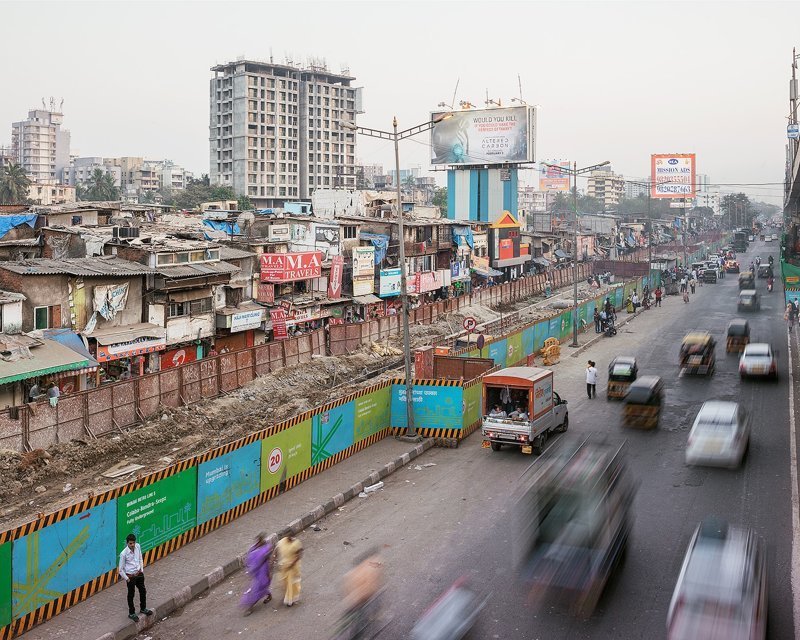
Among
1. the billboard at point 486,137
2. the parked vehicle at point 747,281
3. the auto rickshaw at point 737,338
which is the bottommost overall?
the auto rickshaw at point 737,338

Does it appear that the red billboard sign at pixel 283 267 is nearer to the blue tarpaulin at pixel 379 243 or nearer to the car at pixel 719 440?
the blue tarpaulin at pixel 379 243

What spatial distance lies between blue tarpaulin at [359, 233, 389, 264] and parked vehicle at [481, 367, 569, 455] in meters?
32.5

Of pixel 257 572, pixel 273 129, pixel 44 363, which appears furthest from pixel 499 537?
pixel 273 129

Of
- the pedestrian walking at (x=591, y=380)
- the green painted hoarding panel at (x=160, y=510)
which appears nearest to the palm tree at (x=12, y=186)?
the pedestrian walking at (x=591, y=380)

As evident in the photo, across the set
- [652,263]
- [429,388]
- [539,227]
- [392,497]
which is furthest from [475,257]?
[392,497]

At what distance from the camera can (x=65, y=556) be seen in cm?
1376

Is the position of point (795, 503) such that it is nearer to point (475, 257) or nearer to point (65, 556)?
point (65, 556)

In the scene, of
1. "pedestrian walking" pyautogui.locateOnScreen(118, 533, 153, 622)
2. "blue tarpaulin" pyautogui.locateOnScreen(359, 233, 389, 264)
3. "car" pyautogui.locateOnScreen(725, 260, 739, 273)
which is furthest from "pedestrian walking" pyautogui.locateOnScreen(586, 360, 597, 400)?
"car" pyautogui.locateOnScreen(725, 260, 739, 273)

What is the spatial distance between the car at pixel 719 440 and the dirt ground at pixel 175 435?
14495 millimetres

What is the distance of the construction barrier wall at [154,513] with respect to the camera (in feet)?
42.8

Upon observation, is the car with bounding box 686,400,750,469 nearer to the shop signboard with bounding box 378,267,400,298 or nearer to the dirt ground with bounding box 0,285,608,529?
the dirt ground with bounding box 0,285,608,529

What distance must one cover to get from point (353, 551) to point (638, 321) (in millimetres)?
44239

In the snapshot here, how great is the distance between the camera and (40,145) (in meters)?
189

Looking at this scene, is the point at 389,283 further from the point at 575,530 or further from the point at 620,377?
the point at 575,530
